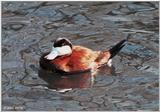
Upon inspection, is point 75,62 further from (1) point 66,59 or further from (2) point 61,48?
(2) point 61,48

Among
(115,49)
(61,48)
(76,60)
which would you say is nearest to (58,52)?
(61,48)

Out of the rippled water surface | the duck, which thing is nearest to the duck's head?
the duck

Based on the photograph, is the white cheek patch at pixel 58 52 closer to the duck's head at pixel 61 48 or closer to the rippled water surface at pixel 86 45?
the duck's head at pixel 61 48

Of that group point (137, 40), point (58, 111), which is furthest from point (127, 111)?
point (137, 40)

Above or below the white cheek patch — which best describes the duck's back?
below

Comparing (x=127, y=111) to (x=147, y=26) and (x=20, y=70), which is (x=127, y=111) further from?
(x=147, y=26)

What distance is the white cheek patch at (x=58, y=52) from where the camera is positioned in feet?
24.7

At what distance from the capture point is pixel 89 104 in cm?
675

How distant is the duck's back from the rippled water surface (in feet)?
0.35

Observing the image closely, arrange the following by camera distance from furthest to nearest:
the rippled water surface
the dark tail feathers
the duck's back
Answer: the dark tail feathers, the duck's back, the rippled water surface

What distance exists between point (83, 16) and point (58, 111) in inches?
105

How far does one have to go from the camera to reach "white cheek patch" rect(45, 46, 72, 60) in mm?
7539

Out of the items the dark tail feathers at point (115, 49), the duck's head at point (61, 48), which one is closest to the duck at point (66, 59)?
the duck's head at point (61, 48)

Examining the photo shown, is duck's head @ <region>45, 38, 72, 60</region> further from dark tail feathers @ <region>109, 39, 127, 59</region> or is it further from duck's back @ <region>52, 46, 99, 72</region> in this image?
dark tail feathers @ <region>109, 39, 127, 59</region>
